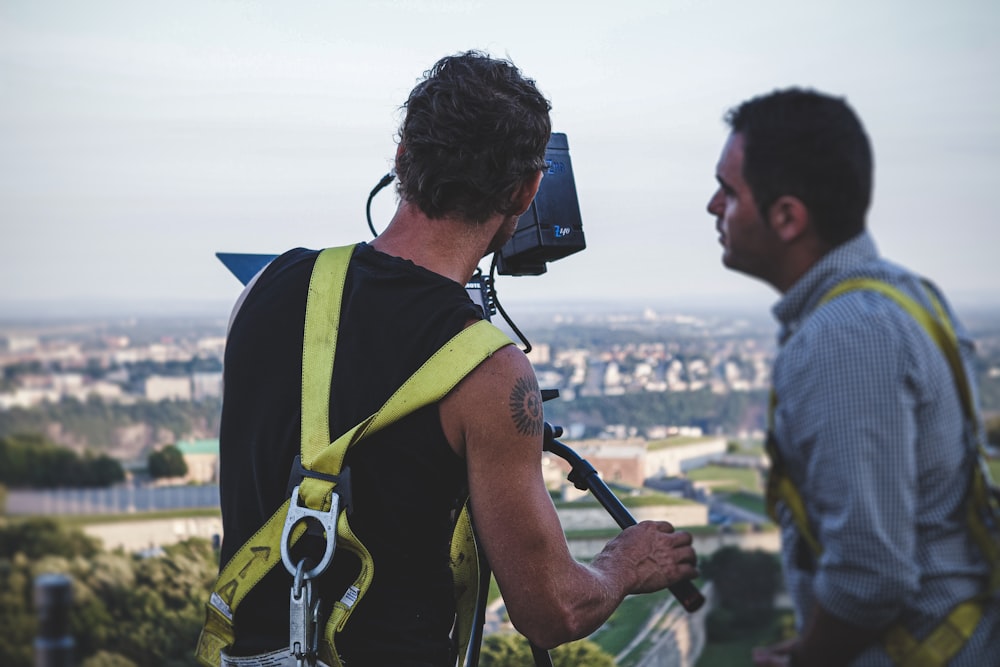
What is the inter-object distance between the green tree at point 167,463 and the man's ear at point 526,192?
5.52m

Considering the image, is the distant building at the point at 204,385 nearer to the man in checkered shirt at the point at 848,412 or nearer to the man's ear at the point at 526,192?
the man's ear at the point at 526,192

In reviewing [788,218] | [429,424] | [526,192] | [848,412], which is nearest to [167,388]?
[526,192]

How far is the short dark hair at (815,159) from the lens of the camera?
4.42ft

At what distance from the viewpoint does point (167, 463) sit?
7000 mm

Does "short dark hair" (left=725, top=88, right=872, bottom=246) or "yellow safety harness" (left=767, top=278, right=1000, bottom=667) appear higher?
"short dark hair" (left=725, top=88, right=872, bottom=246)

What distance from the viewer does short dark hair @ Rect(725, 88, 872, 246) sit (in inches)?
53.1

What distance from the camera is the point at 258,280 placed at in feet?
6.42

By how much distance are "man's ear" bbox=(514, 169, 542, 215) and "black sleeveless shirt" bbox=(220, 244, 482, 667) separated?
0.87 ft

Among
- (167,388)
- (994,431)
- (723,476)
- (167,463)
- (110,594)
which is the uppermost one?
(994,431)

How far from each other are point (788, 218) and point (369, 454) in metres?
0.78

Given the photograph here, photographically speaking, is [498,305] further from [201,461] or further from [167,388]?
[167,388]

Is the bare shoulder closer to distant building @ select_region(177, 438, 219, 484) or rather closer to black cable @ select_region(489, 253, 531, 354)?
black cable @ select_region(489, 253, 531, 354)

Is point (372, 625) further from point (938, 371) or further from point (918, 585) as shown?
point (938, 371)

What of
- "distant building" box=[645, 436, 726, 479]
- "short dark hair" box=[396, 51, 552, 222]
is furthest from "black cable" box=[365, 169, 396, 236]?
"distant building" box=[645, 436, 726, 479]
